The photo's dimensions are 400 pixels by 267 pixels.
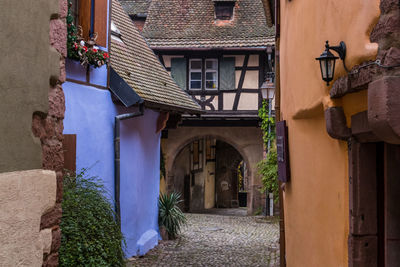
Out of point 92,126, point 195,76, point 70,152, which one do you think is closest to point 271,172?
point 195,76

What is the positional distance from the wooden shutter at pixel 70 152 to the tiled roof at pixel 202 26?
10623mm

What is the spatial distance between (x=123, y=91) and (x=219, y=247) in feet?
13.8

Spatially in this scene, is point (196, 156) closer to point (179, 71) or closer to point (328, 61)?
point (179, 71)

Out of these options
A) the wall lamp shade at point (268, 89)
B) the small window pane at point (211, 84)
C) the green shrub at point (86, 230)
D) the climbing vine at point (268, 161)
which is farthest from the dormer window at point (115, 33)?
the small window pane at point (211, 84)

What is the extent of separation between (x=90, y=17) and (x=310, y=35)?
3828 millimetres

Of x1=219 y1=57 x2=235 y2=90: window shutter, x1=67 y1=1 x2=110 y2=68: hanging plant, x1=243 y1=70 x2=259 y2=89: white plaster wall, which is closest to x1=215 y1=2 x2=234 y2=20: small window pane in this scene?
x1=219 y1=57 x2=235 y2=90: window shutter

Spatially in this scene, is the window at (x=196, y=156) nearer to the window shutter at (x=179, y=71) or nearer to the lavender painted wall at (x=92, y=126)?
the window shutter at (x=179, y=71)

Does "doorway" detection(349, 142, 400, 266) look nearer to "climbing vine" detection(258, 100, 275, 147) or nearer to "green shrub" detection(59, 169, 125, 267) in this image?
"green shrub" detection(59, 169, 125, 267)

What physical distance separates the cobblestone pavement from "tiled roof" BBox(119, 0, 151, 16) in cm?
893

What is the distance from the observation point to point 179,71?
1759cm

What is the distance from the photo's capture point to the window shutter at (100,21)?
7.71 metres

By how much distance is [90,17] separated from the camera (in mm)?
7613

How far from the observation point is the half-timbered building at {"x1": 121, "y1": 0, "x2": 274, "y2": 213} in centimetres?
1708

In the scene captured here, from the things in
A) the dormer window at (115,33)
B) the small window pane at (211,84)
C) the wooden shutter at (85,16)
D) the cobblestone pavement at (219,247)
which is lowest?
the cobblestone pavement at (219,247)
